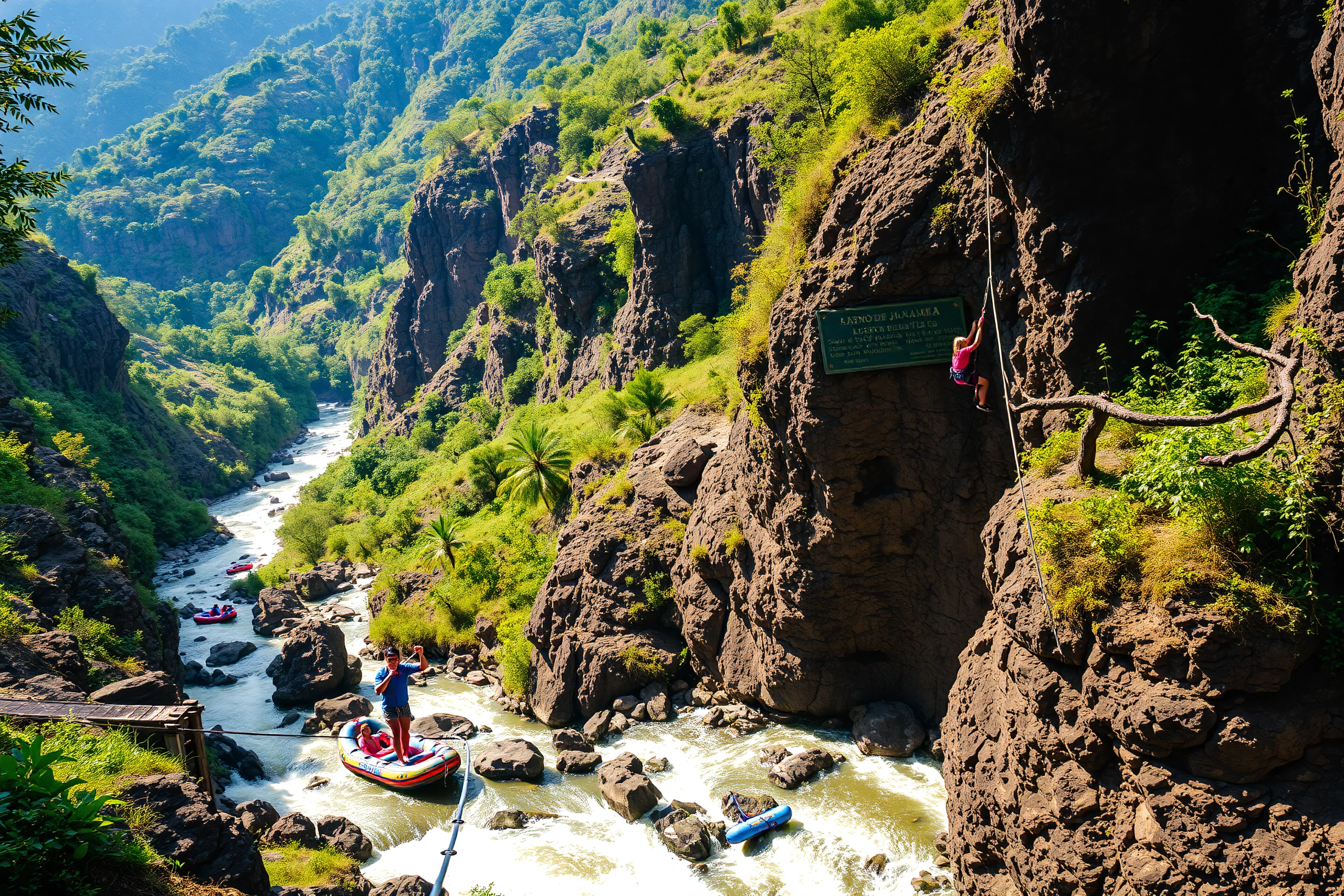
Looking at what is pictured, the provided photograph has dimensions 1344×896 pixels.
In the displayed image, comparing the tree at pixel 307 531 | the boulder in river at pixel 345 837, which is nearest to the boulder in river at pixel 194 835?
the boulder in river at pixel 345 837

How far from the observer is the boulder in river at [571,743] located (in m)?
19.8

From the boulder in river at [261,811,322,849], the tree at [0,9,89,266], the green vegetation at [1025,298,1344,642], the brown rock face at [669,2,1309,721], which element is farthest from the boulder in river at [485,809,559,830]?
the tree at [0,9,89,266]

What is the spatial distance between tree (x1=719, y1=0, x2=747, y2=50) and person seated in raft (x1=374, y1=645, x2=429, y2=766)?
1940 inches

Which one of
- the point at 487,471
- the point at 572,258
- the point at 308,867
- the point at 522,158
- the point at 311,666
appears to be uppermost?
the point at 522,158

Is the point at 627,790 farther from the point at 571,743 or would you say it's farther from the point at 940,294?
the point at 940,294

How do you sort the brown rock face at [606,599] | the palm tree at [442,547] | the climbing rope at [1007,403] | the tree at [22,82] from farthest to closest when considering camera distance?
the palm tree at [442,547], the brown rock face at [606,599], the climbing rope at [1007,403], the tree at [22,82]

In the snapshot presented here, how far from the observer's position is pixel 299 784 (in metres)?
20.6

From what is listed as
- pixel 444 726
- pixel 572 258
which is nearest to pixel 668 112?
pixel 572 258

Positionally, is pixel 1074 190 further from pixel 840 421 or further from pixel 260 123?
pixel 260 123

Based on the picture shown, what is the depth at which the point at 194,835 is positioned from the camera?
927 centimetres

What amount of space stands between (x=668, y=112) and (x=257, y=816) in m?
42.5

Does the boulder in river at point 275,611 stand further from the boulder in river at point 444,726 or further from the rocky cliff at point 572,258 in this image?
the rocky cliff at point 572,258

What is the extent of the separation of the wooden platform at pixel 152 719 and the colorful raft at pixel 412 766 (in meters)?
8.39

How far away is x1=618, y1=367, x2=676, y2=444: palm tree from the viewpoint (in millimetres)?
31812
